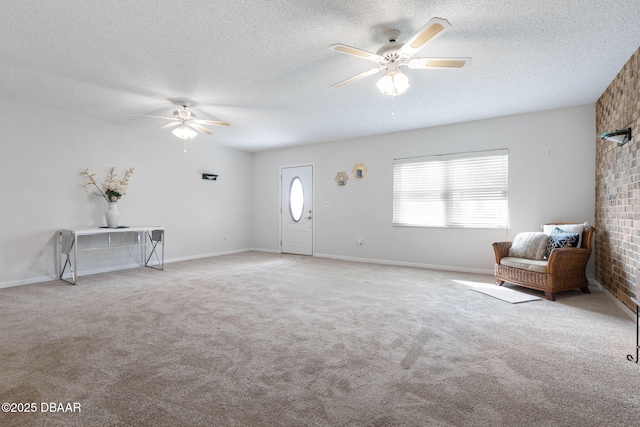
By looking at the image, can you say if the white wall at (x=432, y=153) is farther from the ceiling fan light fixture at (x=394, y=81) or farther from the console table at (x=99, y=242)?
the ceiling fan light fixture at (x=394, y=81)

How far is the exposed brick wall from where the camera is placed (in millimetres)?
2975

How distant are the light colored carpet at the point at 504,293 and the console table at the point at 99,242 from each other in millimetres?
5092

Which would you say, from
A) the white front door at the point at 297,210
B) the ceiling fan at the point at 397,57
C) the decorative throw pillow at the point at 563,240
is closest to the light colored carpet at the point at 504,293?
the decorative throw pillow at the point at 563,240

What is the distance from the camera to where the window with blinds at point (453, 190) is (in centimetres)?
496

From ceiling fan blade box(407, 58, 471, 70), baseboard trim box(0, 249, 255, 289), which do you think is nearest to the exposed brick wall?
ceiling fan blade box(407, 58, 471, 70)

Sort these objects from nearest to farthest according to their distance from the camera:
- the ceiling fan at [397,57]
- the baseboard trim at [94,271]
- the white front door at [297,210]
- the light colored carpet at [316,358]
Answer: the light colored carpet at [316,358]
the ceiling fan at [397,57]
the baseboard trim at [94,271]
the white front door at [297,210]

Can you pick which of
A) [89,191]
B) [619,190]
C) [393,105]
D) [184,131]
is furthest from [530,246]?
[89,191]

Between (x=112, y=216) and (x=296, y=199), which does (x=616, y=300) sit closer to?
(x=296, y=199)

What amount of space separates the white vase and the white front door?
3.49 meters

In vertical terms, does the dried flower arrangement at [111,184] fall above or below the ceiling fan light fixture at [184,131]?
below

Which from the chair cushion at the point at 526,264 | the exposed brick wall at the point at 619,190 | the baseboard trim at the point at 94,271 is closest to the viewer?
the exposed brick wall at the point at 619,190

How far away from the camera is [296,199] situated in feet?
24.1

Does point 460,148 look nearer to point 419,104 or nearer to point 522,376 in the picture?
point 419,104

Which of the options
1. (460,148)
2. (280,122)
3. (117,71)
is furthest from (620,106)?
(117,71)
